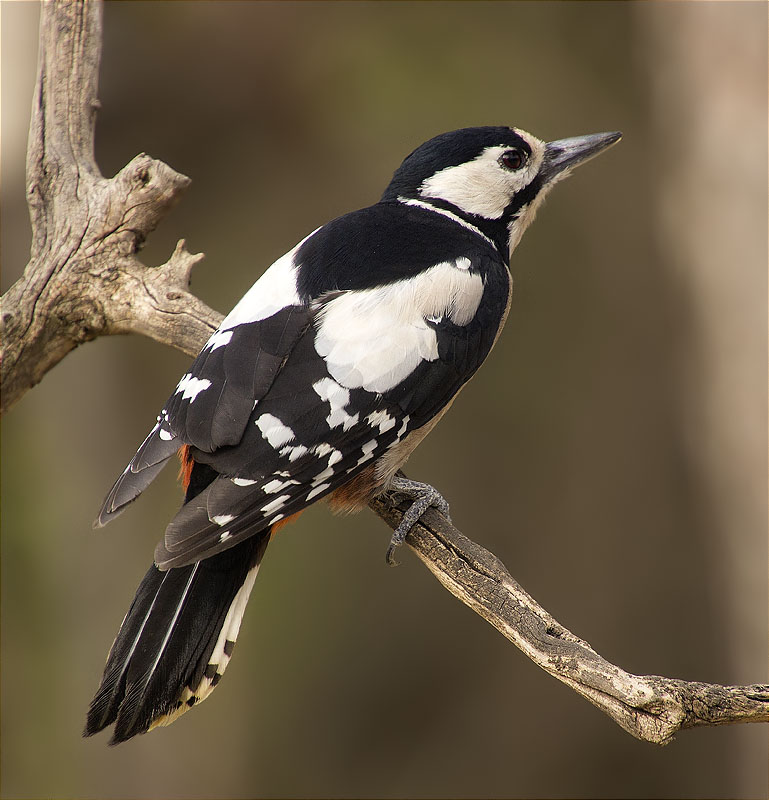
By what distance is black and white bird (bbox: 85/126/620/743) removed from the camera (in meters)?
2.09

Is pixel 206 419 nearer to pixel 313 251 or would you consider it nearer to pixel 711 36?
pixel 313 251

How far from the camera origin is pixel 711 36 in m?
4.14

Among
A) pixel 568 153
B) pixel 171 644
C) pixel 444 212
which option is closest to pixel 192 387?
pixel 171 644

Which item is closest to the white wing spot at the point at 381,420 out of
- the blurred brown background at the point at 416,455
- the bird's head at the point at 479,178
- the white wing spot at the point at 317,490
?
the white wing spot at the point at 317,490

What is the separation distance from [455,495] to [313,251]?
8.33 feet

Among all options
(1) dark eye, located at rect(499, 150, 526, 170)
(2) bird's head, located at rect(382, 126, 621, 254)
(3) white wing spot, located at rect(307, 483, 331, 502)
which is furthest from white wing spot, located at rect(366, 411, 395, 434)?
(1) dark eye, located at rect(499, 150, 526, 170)

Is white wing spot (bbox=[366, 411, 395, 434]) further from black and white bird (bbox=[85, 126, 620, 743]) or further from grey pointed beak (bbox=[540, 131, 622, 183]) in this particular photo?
grey pointed beak (bbox=[540, 131, 622, 183])

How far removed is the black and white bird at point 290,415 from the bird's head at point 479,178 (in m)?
0.26

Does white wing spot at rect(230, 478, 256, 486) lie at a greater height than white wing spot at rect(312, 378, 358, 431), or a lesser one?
lesser

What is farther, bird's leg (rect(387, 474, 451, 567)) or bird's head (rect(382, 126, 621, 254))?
bird's head (rect(382, 126, 621, 254))

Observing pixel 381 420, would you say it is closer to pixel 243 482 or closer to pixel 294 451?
pixel 294 451

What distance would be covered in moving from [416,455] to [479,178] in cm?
206

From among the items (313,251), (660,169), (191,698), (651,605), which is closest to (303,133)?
(660,169)

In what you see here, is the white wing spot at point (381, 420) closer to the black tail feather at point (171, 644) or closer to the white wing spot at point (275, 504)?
the white wing spot at point (275, 504)
